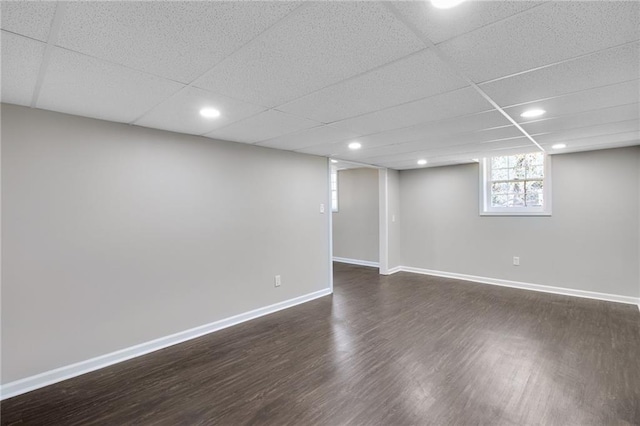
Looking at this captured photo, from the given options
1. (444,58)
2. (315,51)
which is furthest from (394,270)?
(315,51)

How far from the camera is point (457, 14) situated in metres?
1.26

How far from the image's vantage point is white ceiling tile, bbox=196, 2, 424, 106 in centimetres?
128

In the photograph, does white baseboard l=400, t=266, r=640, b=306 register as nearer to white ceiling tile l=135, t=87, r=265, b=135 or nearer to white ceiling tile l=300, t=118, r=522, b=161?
white ceiling tile l=300, t=118, r=522, b=161

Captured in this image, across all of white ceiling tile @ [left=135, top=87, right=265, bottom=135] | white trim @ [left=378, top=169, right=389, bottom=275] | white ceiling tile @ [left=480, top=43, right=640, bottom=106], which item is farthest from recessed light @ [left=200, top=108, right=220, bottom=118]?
white trim @ [left=378, top=169, right=389, bottom=275]

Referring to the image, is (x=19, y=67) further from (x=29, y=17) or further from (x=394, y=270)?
(x=394, y=270)

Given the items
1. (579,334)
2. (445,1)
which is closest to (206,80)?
(445,1)

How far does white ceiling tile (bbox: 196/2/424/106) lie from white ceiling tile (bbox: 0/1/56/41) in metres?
0.72

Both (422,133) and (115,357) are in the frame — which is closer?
(115,357)

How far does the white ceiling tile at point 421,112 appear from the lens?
7.26 feet

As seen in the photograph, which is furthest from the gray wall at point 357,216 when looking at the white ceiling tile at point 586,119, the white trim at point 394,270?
the white ceiling tile at point 586,119

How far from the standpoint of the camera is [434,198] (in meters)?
6.01

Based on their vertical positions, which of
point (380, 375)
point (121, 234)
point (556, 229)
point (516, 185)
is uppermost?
point (516, 185)

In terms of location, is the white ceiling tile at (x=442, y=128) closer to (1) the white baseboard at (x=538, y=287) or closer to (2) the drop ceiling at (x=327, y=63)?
(2) the drop ceiling at (x=327, y=63)

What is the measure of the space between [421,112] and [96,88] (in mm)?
2382
